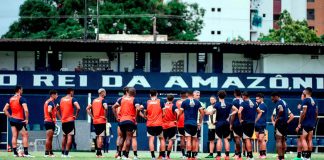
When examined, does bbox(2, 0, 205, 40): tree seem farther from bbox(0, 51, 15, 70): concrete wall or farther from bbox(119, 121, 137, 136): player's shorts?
bbox(119, 121, 137, 136): player's shorts

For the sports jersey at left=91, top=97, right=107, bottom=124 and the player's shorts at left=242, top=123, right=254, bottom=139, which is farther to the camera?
the sports jersey at left=91, top=97, right=107, bottom=124

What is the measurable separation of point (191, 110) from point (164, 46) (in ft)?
76.9

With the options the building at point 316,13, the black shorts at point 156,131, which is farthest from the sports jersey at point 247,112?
the building at point 316,13

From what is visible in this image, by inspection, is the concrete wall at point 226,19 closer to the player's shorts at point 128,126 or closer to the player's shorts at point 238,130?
the player's shorts at point 238,130

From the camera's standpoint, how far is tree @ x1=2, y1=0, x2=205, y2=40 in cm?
8138

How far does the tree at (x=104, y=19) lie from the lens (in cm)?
8138

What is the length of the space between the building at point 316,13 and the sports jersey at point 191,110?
91310 millimetres

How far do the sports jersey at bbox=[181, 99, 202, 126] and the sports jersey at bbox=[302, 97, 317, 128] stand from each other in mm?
3294

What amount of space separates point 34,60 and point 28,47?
0.82 meters

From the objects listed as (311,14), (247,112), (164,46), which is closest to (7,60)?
(164,46)

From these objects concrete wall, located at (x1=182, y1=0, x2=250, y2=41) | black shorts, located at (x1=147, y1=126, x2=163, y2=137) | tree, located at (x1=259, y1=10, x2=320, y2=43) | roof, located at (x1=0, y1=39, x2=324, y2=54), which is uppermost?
concrete wall, located at (x1=182, y1=0, x2=250, y2=41)

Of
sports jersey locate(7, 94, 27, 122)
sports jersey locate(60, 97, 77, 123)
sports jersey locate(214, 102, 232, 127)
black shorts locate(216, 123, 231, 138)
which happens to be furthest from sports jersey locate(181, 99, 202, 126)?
sports jersey locate(7, 94, 27, 122)

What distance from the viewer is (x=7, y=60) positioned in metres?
54.3

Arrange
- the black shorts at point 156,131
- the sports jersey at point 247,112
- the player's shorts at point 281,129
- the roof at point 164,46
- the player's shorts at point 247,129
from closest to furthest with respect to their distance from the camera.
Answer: the player's shorts at point 281,129
the sports jersey at point 247,112
the player's shorts at point 247,129
the black shorts at point 156,131
the roof at point 164,46
